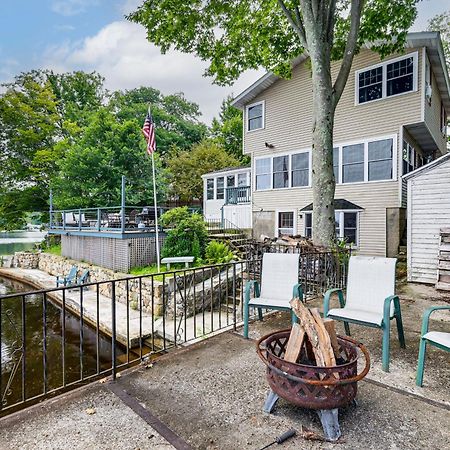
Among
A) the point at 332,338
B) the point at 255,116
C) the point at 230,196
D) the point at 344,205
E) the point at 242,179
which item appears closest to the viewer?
the point at 332,338

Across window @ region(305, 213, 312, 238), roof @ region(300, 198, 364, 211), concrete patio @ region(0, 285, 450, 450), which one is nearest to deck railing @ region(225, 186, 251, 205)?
window @ region(305, 213, 312, 238)

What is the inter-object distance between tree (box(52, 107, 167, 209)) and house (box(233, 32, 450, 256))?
5654 millimetres

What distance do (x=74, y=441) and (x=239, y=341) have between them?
2.15 m

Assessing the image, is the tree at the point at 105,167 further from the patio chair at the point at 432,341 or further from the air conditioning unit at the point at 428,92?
the patio chair at the point at 432,341

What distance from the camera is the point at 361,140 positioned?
37.0 feet

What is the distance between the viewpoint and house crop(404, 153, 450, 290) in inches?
300

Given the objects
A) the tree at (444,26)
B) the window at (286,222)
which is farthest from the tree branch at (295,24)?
the tree at (444,26)

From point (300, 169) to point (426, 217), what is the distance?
5.79 m

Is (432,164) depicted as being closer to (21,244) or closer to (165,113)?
(165,113)

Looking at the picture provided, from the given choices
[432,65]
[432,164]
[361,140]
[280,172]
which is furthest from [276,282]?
[432,65]

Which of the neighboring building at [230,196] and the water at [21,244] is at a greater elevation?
the neighboring building at [230,196]

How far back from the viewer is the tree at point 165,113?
2842 cm

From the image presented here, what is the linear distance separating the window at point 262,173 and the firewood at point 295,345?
11.9 metres

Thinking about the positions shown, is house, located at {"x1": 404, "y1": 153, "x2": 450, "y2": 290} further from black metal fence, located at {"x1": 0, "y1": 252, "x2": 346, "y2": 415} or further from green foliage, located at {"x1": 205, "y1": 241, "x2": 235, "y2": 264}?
green foliage, located at {"x1": 205, "y1": 241, "x2": 235, "y2": 264}
